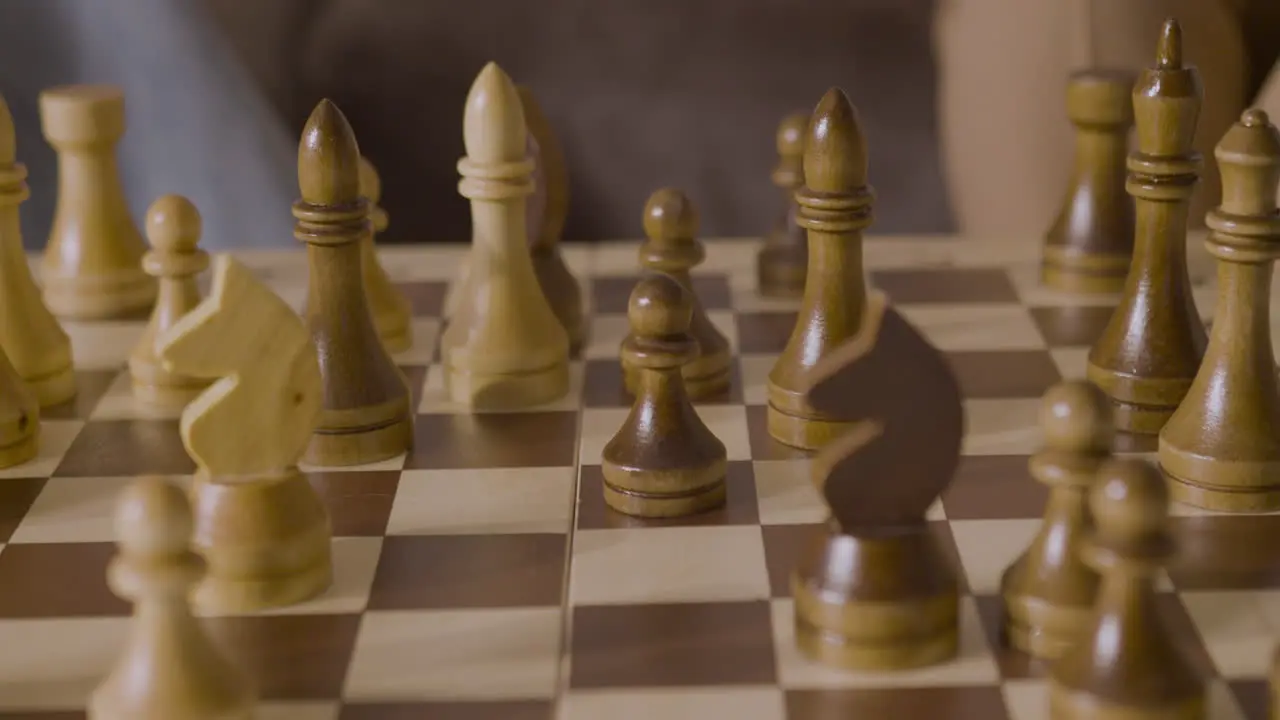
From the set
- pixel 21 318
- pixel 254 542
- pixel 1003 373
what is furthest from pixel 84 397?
pixel 1003 373

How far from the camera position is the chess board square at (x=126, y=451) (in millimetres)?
1407

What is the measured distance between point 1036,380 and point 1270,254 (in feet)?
1.07

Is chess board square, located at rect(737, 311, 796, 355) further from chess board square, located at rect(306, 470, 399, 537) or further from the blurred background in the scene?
the blurred background

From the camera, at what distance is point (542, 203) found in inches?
66.5

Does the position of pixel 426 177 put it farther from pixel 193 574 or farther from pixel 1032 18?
pixel 193 574

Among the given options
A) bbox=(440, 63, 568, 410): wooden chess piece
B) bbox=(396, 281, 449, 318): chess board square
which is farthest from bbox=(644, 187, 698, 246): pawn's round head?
bbox=(396, 281, 449, 318): chess board square

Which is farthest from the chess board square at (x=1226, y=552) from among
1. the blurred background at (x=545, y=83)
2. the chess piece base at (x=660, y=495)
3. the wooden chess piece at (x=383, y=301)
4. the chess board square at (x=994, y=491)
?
the blurred background at (x=545, y=83)

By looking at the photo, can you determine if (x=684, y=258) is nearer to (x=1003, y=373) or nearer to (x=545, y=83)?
(x=1003, y=373)

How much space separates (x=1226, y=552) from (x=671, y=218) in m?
0.55

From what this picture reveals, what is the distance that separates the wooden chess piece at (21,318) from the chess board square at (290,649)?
0.49m

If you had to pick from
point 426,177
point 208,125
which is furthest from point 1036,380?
point 208,125

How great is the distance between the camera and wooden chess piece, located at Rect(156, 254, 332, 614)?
3.65ft

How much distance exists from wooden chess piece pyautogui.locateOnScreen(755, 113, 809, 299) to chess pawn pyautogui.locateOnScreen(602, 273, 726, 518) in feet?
1.71

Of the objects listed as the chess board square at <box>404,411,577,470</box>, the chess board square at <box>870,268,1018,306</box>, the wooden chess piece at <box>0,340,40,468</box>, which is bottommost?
the chess board square at <box>404,411,577,470</box>
